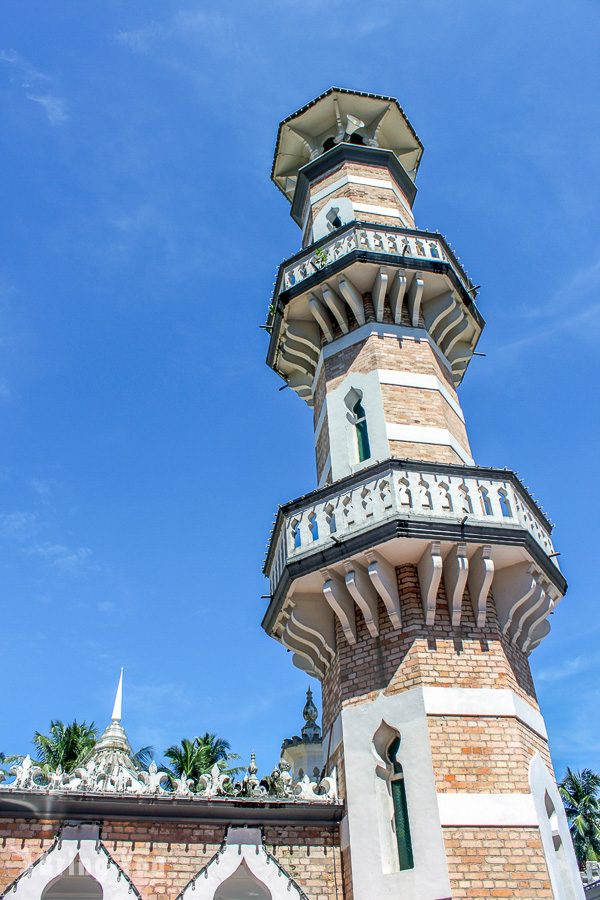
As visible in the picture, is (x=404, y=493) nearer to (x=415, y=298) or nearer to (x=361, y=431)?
(x=361, y=431)

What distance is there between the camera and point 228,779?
35.5ft

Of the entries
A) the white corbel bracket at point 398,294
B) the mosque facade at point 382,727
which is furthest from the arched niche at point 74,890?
the white corbel bracket at point 398,294

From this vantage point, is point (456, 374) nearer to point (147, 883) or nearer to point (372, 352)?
point (372, 352)

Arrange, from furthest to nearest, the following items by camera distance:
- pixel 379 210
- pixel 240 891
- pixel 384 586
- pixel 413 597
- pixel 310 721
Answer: pixel 310 721
pixel 379 210
pixel 240 891
pixel 413 597
pixel 384 586

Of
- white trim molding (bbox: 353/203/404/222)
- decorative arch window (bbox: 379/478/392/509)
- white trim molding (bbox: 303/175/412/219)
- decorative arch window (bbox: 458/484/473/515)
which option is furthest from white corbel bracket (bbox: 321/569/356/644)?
white trim molding (bbox: 303/175/412/219)

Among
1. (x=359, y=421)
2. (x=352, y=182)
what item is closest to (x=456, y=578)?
(x=359, y=421)

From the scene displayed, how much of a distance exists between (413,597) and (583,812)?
33.3 meters

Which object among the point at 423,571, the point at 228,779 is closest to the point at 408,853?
the point at 228,779

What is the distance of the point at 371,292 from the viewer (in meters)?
15.4

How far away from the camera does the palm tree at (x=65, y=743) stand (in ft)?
99.3

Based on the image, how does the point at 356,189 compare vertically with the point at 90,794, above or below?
above

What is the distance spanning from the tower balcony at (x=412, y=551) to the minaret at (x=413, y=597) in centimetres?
3

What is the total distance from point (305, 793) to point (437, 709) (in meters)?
2.24

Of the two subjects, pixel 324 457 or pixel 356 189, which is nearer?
pixel 324 457
